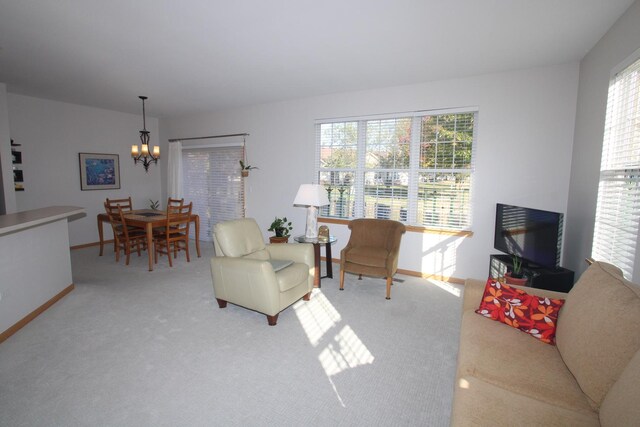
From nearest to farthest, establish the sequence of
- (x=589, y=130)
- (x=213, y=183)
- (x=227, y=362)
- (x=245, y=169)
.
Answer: (x=227, y=362) < (x=589, y=130) < (x=245, y=169) < (x=213, y=183)

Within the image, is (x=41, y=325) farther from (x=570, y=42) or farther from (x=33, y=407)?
(x=570, y=42)

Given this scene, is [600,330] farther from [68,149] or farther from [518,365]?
[68,149]

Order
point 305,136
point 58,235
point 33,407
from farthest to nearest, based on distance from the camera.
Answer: point 305,136
point 58,235
point 33,407

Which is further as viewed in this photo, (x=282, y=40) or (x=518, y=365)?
→ (x=282, y=40)

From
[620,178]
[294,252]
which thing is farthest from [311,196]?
[620,178]

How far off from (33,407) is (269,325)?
1566 mm

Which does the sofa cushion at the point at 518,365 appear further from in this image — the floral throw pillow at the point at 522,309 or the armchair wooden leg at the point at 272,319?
the armchair wooden leg at the point at 272,319

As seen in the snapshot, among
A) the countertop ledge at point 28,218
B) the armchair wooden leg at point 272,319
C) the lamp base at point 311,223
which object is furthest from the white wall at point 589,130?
the countertop ledge at point 28,218

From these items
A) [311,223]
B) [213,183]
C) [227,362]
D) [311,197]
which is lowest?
[227,362]

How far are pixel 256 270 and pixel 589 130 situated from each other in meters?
3.33

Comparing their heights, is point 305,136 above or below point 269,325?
above

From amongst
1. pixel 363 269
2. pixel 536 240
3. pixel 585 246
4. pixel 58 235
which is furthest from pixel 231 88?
pixel 585 246

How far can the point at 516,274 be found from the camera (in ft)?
9.85

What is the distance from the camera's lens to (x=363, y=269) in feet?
11.7
